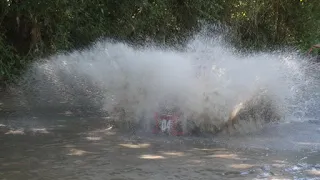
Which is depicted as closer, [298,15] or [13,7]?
[13,7]

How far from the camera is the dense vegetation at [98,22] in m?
9.89

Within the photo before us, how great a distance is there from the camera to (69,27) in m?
10.6

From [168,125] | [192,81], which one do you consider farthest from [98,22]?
[168,125]

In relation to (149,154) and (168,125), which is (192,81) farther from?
(149,154)

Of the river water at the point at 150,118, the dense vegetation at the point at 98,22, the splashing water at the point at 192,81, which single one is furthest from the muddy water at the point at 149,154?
the dense vegetation at the point at 98,22

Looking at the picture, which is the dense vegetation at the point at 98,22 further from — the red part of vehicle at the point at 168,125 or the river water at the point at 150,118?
the red part of vehicle at the point at 168,125

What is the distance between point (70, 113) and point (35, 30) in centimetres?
220

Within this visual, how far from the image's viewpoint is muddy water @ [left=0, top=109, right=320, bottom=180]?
599cm

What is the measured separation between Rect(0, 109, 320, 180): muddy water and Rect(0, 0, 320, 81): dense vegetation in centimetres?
225

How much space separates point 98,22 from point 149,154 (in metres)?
4.70

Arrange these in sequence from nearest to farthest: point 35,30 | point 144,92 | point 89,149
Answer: point 89,149
point 144,92
point 35,30

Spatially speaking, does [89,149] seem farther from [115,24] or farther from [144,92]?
[115,24]

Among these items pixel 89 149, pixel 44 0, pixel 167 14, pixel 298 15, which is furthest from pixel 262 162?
pixel 298 15

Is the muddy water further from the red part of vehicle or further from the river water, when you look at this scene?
the red part of vehicle
